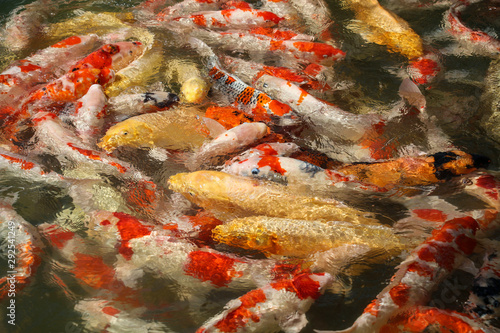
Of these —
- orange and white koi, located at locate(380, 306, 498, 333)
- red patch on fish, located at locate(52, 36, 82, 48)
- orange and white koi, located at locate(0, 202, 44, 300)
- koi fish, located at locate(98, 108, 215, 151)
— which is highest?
red patch on fish, located at locate(52, 36, 82, 48)

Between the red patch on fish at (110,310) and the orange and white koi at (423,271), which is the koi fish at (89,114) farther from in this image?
the orange and white koi at (423,271)

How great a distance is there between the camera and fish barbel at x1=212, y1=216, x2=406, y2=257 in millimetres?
2396

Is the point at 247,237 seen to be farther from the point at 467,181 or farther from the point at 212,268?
the point at 467,181

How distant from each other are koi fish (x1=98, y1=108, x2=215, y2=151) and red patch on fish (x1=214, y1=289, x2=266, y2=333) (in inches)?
63.7

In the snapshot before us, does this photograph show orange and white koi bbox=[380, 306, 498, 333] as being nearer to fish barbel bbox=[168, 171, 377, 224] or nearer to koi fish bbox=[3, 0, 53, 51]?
fish barbel bbox=[168, 171, 377, 224]

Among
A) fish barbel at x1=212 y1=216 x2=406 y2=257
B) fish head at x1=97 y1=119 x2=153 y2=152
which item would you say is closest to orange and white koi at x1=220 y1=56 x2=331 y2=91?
fish head at x1=97 y1=119 x2=153 y2=152

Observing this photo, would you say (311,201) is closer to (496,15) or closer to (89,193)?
(89,193)

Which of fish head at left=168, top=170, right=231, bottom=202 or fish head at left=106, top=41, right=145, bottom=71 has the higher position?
fish head at left=106, top=41, right=145, bottom=71

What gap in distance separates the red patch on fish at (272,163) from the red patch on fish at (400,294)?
3.64 feet

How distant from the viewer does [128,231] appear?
8.26 ft

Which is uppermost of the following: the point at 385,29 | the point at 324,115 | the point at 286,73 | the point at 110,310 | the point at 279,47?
the point at 385,29

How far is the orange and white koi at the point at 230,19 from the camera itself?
16.0 feet

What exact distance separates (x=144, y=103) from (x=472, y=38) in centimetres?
372

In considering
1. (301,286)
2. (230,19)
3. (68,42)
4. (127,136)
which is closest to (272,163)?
(301,286)
